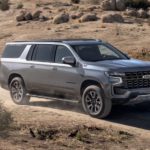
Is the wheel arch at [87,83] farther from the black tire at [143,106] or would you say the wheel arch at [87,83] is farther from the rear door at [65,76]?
the black tire at [143,106]

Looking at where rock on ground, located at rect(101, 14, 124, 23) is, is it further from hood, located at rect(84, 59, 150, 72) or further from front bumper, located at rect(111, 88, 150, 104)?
front bumper, located at rect(111, 88, 150, 104)

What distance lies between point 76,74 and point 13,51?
313 centimetres

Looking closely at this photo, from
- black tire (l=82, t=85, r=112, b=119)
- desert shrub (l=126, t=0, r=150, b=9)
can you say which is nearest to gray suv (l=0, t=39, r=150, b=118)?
black tire (l=82, t=85, r=112, b=119)

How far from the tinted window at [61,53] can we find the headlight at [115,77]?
174 cm

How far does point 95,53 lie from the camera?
1561 centimetres

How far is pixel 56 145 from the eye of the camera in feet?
36.2

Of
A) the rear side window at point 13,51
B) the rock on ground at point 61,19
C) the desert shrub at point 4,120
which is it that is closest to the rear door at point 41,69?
the rear side window at point 13,51

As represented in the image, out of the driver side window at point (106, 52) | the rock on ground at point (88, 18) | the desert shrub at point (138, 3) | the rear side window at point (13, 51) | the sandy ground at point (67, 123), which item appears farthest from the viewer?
the desert shrub at point (138, 3)

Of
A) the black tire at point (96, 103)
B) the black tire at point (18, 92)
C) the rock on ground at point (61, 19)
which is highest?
the black tire at point (96, 103)

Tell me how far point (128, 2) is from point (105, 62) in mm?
38996

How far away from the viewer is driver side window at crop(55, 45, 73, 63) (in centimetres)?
1562

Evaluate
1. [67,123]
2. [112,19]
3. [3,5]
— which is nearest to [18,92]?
[67,123]

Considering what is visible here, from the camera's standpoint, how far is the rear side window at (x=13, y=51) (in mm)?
17194

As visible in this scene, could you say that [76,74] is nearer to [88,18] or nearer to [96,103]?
[96,103]
